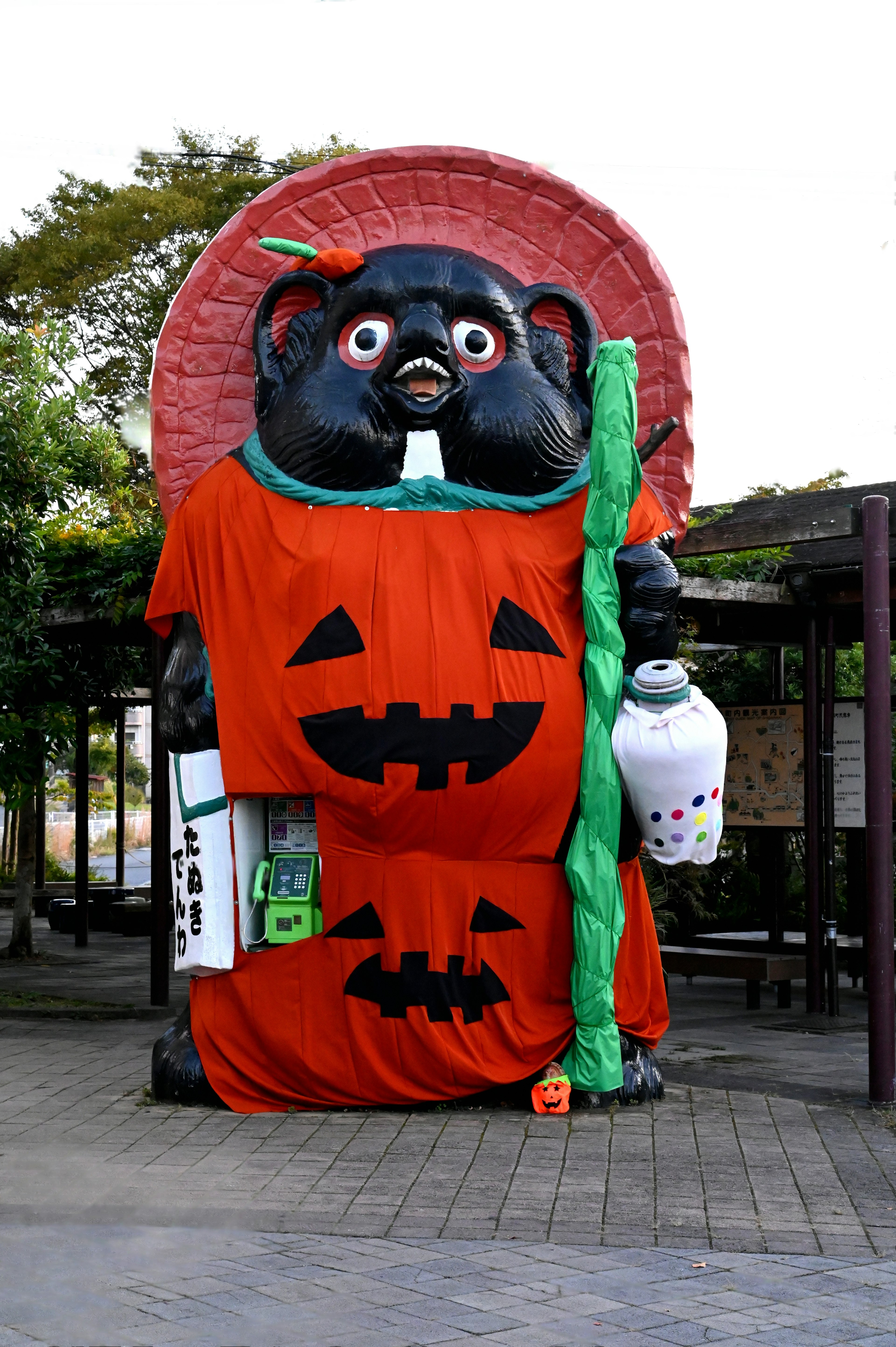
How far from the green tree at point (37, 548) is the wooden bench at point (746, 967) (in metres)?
5.25

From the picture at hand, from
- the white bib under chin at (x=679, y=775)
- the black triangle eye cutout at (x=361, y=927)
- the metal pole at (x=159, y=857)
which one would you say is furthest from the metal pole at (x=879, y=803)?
the metal pole at (x=159, y=857)

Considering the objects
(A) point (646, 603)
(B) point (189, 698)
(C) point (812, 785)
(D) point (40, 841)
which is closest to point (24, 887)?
(D) point (40, 841)

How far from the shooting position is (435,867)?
7137 mm

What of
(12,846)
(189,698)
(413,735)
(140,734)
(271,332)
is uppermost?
(271,332)

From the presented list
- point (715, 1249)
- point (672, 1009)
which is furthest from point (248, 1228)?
point (672, 1009)

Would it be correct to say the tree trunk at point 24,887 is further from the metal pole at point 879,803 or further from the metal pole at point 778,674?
the metal pole at point 879,803

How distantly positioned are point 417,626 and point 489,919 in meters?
1.42

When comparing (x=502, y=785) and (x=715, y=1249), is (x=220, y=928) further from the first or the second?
(x=715, y=1249)

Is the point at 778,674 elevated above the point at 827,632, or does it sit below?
below

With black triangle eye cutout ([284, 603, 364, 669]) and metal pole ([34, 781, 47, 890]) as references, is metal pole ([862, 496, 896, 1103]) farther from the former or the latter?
metal pole ([34, 781, 47, 890])

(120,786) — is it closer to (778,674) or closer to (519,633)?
(778,674)

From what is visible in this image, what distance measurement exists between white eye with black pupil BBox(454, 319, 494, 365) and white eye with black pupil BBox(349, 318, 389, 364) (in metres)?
0.36

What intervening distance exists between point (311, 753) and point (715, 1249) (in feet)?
9.87

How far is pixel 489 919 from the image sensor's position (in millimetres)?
7160
